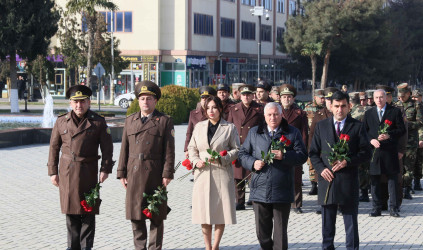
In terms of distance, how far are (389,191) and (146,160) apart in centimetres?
441

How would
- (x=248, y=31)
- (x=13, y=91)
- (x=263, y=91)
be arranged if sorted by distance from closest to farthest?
(x=263, y=91)
(x=13, y=91)
(x=248, y=31)

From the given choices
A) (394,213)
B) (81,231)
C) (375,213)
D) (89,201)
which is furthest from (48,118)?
(89,201)

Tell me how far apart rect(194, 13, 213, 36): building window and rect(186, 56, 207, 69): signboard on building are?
2021mm

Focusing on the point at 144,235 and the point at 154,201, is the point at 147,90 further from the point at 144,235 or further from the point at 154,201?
the point at 144,235

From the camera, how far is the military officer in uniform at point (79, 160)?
26.2 feet

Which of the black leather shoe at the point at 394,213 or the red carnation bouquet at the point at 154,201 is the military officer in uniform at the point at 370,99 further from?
the red carnation bouquet at the point at 154,201

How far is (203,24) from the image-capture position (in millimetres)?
61875

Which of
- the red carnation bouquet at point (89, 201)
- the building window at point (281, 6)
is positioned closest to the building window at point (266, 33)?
the building window at point (281, 6)

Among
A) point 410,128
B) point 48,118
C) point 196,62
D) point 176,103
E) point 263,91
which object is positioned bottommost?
point 48,118

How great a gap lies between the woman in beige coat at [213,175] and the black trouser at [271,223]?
0.38 m

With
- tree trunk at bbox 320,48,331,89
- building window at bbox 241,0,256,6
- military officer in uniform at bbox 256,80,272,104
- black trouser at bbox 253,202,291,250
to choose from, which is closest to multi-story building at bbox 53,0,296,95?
building window at bbox 241,0,256,6

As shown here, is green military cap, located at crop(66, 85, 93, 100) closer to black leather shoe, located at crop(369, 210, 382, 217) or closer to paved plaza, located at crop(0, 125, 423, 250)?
paved plaza, located at crop(0, 125, 423, 250)

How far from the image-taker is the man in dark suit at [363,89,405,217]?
1088cm

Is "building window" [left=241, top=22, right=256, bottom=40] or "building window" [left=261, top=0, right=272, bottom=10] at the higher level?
"building window" [left=261, top=0, right=272, bottom=10]
